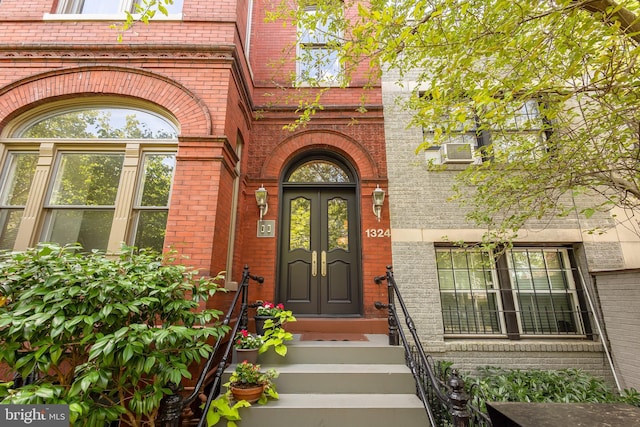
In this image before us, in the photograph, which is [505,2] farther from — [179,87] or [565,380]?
[565,380]

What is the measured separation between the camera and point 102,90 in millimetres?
4055

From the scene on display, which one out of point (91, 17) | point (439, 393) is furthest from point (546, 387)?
point (91, 17)

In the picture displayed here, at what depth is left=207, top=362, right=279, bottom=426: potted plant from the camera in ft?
8.81

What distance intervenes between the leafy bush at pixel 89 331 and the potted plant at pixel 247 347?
3.22 feet

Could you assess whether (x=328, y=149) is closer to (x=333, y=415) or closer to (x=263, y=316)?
(x=263, y=316)

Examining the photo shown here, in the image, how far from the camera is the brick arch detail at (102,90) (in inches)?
157

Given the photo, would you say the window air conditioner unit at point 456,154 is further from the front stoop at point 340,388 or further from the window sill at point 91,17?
the window sill at point 91,17

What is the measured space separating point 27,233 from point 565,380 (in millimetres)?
7942

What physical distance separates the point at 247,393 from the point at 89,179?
3.70m

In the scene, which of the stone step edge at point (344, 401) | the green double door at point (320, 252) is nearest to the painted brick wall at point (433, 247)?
the green double door at point (320, 252)

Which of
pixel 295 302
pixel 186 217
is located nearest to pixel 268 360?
pixel 295 302

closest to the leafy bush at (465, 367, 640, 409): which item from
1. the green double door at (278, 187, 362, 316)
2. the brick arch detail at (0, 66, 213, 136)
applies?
the green double door at (278, 187, 362, 316)

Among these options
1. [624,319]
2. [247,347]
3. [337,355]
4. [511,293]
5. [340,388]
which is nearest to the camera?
[340,388]

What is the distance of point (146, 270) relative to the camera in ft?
8.67
